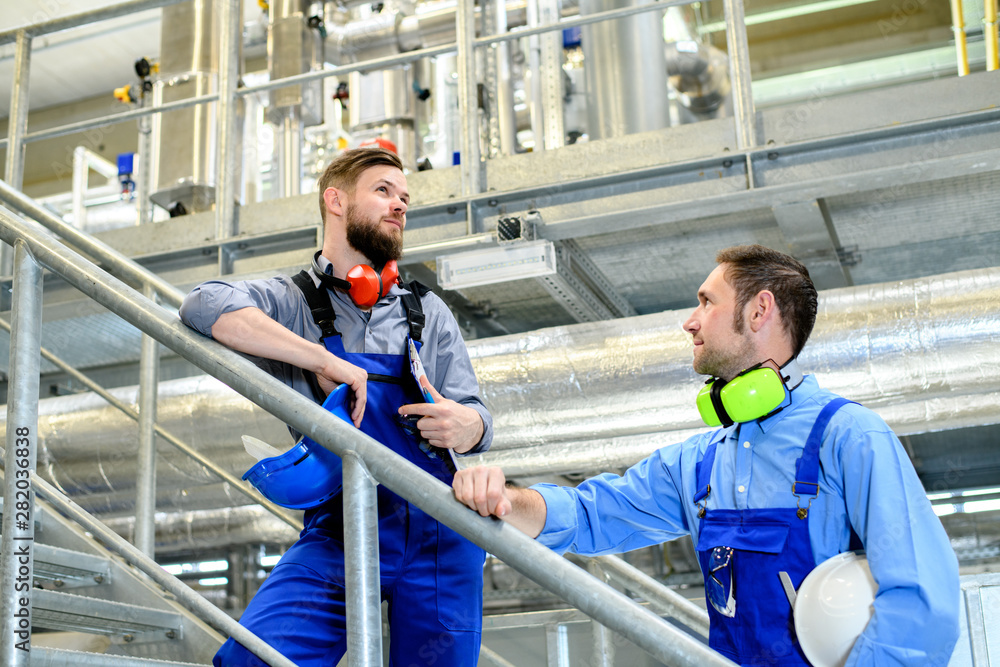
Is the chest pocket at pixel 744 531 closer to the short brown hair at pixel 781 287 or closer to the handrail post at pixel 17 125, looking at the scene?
the short brown hair at pixel 781 287

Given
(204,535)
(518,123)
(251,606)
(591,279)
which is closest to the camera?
(251,606)

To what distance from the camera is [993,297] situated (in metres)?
3.35

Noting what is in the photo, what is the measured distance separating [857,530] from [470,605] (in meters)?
0.81

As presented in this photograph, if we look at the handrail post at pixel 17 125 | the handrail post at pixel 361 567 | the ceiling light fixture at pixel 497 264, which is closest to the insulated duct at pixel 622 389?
the ceiling light fixture at pixel 497 264

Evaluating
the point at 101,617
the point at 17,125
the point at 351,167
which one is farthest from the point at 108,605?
the point at 17,125

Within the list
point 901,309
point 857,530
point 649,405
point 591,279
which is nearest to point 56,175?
point 591,279

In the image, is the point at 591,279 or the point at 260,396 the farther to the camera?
the point at 591,279

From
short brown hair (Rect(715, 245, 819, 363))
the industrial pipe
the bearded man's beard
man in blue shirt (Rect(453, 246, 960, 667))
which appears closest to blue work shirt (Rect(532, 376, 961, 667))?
man in blue shirt (Rect(453, 246, 960, 667))

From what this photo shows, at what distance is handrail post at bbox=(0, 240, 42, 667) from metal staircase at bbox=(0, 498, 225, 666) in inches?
24.5

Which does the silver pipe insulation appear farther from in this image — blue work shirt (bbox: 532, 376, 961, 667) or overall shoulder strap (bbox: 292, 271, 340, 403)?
blue work shirt (bbox: 532, 376, 961, 667)

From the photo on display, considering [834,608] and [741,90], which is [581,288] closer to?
[741,90]

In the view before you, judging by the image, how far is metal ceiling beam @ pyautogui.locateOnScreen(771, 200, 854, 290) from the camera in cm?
372

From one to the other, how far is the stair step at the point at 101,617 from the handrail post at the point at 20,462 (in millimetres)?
486

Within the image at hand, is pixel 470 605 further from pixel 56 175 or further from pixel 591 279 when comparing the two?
pixel 56 175
